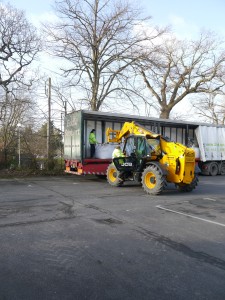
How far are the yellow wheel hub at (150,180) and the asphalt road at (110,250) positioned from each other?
1.84 meters

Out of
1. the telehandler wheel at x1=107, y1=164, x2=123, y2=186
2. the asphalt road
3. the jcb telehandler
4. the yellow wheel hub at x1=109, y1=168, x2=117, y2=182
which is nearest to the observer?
the asphalt road

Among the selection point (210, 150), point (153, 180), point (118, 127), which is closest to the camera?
point (153, 180)

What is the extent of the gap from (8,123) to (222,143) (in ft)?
49.5

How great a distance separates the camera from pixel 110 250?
5.19 metres

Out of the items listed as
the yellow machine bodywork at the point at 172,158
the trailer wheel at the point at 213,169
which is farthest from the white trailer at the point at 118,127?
the yellow machine bodywork at the point at 172,158

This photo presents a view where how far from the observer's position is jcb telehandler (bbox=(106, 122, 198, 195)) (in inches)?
446

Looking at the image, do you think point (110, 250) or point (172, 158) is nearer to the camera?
point (110, 250)

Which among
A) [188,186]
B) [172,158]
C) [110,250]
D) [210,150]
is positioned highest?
[210,150]

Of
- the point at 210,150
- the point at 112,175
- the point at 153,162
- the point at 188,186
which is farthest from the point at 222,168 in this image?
the point at 153,162

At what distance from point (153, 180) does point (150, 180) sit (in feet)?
0.56

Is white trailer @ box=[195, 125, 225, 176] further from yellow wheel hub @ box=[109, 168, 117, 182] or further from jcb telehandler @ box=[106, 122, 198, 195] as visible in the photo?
yellow wheel hub @ box=[109, 168, 117, 182]

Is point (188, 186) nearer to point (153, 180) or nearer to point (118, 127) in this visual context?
point (153, 180)

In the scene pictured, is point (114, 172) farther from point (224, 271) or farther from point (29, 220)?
point (224, 271)

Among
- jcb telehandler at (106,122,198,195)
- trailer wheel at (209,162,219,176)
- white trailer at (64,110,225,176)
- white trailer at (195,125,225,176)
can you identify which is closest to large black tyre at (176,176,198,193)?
jcb telehandler at (106,122,198,195)
